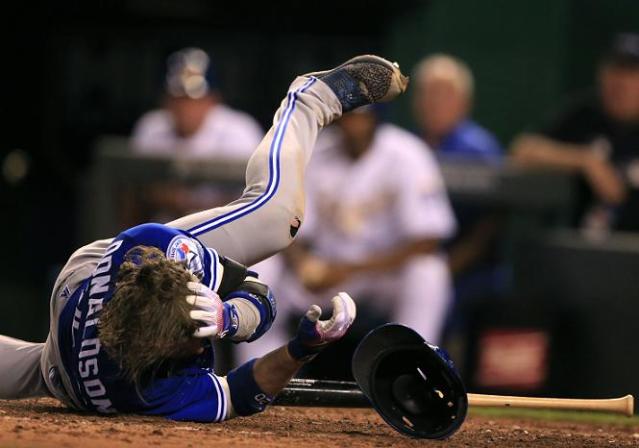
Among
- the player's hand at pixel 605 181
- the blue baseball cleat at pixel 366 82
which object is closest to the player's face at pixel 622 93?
the player's hand at pixel 605 181

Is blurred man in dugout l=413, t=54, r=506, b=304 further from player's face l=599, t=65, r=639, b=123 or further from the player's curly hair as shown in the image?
the player's curly hair

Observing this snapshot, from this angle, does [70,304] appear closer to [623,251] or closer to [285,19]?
[623,251]

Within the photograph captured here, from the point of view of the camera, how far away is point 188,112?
8781 millimetres

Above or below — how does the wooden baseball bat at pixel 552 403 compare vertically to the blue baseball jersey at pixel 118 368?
below

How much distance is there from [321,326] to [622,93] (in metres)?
4.51

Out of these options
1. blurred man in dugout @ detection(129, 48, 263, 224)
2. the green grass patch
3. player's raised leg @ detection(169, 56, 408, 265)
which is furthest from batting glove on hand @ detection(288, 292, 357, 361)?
blurred man in dugout @ detection(129, 48, 263, 224)

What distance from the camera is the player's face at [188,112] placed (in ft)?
Result: 28.8

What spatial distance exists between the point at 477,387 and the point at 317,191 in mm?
1528

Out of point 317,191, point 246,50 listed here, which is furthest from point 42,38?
point 317,191

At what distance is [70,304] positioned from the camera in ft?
15.6

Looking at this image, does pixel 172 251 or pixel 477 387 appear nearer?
pixel 172 251

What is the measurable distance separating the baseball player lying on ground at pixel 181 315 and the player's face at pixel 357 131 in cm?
292

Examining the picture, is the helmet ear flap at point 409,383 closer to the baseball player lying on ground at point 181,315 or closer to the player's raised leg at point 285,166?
the baseball player lying on ground at point 181,315

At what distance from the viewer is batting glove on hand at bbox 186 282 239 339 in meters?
4.38
